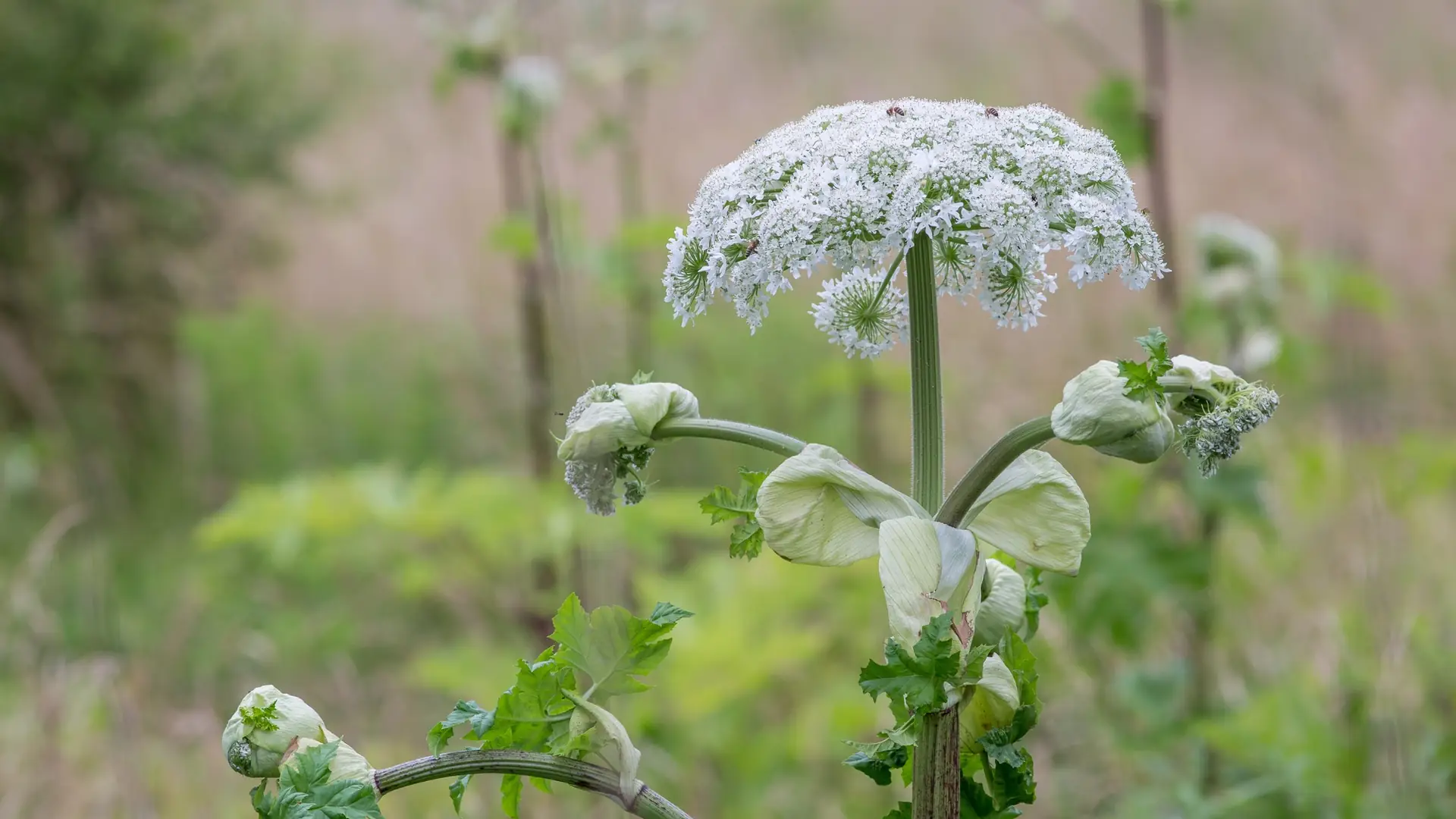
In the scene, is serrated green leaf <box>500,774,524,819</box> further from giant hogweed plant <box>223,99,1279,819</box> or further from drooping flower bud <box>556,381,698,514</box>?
drooping flower bud <box>556,381,698,514</box>

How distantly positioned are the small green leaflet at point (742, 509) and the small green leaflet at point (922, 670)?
0.18 meters

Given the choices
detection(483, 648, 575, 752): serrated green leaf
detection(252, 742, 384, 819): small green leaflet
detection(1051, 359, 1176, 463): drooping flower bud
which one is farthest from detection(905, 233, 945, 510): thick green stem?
detection(252, 742, 384, 819): small green leaflet

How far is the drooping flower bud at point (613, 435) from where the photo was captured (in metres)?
0.98

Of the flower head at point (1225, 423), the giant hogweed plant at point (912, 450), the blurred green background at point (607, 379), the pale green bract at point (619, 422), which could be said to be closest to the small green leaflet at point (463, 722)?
the giant hogweed plant at point (912, 450)

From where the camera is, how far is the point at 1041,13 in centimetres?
332

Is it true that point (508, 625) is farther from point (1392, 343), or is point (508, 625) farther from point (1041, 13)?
point (1392, 343)

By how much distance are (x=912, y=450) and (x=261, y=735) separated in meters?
0.58

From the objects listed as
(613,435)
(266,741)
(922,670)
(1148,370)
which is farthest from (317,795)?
(1148,370)

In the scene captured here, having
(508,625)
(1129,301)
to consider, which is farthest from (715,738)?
(1129,301)

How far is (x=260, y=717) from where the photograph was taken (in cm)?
97

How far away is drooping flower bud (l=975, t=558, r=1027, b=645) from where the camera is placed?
40.1 inches

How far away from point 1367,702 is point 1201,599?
38 centimetres

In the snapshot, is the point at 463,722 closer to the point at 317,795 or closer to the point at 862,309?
the point at 317,795

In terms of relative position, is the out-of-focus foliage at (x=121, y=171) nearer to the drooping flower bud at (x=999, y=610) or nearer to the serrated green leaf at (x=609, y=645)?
the serrated green leaf at (x=609, y=645)
